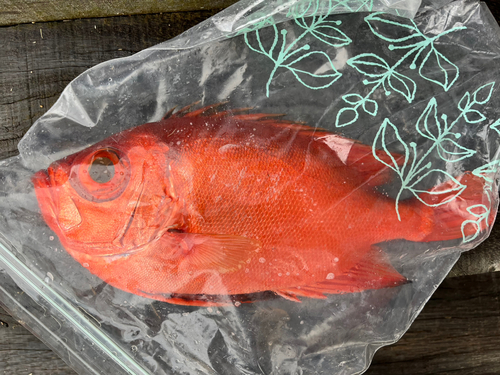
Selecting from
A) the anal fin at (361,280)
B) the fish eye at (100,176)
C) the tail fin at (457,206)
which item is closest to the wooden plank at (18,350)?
the fish eye at (100,176)

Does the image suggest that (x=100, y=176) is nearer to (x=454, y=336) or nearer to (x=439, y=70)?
(x=439, y=70)

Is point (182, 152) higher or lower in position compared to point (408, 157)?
higher

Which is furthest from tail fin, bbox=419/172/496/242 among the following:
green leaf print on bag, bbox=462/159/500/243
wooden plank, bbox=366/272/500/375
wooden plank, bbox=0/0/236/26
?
wooden plank, bbox=0/0/236/26

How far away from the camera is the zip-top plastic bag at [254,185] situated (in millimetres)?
657

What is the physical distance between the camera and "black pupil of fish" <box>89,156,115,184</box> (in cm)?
64

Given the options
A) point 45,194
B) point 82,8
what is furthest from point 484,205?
point 82,8

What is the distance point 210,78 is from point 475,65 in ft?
1.77

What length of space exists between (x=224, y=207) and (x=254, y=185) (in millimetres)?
68

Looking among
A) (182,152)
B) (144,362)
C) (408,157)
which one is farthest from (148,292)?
(408,157)

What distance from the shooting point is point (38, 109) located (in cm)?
87

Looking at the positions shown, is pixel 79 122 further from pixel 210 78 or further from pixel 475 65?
pixel 475 65

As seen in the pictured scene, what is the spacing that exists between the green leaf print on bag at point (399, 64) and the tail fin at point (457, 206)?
14cm

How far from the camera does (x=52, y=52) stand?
86cm

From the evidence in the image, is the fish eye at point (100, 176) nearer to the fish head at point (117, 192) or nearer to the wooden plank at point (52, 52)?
the fish head at point (117, 192)
